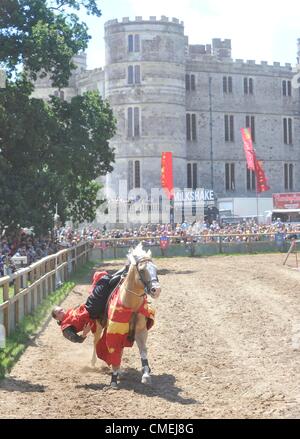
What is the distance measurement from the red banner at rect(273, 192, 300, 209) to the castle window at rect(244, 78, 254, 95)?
50.5 feet

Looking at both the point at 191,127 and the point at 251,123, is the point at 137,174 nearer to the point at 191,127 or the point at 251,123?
the point at 191,127

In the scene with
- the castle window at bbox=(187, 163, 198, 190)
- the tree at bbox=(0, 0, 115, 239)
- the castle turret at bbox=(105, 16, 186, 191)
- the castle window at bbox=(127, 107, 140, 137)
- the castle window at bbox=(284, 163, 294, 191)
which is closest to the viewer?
the tree at bbox=(0, 0, 115, 239)

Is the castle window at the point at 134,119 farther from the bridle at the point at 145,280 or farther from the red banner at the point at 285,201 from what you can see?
the bridle at the point at 145,280

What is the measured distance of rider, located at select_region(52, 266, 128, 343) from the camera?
1003 cm

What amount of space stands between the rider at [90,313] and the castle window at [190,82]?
53.0 metres

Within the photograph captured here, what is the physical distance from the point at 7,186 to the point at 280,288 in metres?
10.8

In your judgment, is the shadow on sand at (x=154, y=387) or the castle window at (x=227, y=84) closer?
the shadow on sand at (x=154, y=387)

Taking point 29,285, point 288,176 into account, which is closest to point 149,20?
point 288,176

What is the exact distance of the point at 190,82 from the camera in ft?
203

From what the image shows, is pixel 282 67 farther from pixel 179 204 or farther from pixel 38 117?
pixel 38 117

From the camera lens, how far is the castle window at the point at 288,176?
6544 cm

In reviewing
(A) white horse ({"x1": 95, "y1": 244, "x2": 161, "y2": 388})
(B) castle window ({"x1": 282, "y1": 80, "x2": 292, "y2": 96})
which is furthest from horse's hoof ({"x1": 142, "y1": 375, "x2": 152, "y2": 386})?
(B) castle window ({"x1": 282, "y1": 80, "x2": 292, "y2": 96})
